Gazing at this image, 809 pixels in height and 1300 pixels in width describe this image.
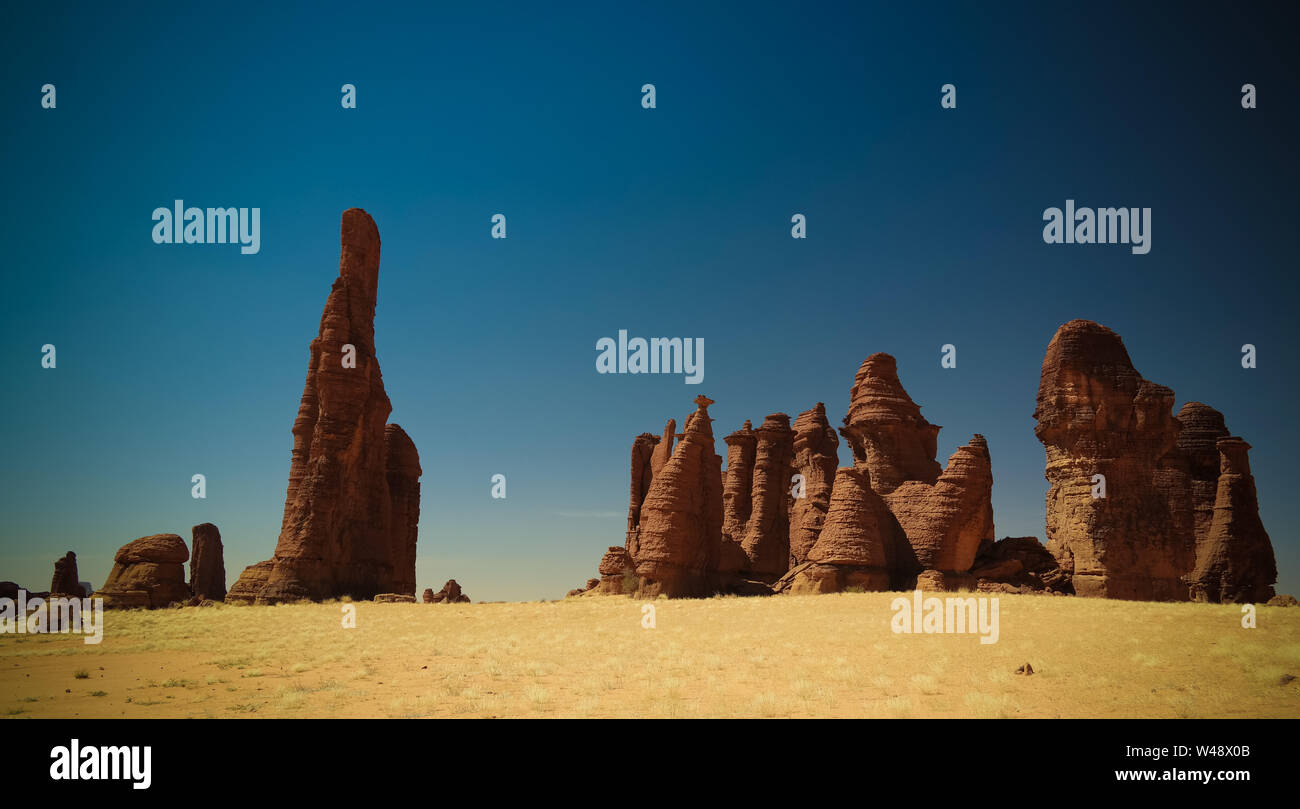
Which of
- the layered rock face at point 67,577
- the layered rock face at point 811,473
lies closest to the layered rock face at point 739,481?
the layered rock face at point 811,473

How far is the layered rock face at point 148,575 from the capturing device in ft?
122

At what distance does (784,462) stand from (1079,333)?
2161cm

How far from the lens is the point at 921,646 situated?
1667 cm

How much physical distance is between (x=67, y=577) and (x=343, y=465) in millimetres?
33664

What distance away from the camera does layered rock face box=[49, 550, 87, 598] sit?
181ft

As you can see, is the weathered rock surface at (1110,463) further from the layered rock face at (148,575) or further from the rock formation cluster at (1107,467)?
the layered rock face at (148,575)

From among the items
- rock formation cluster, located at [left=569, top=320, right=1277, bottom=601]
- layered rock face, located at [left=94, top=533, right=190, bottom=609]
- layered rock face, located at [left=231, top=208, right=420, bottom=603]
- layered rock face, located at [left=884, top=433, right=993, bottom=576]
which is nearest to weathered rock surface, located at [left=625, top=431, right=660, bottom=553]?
rock formation cluster, located at [left=569, top=320, right=1277, bottom=601]

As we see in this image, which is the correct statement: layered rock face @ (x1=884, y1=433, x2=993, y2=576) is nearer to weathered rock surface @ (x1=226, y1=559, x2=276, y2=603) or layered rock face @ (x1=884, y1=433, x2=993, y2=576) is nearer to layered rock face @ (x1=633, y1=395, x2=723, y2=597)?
layered rock face @ (x1=633, y1=395, x2=723, y2=597)

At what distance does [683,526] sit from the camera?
35219 millimetres

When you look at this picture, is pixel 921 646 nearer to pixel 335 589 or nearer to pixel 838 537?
pixel 838 537

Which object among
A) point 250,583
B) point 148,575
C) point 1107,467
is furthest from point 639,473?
point 1107,467

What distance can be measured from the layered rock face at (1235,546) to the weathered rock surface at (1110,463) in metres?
11.7

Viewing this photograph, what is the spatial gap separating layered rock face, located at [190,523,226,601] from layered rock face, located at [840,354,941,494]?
43756mm
